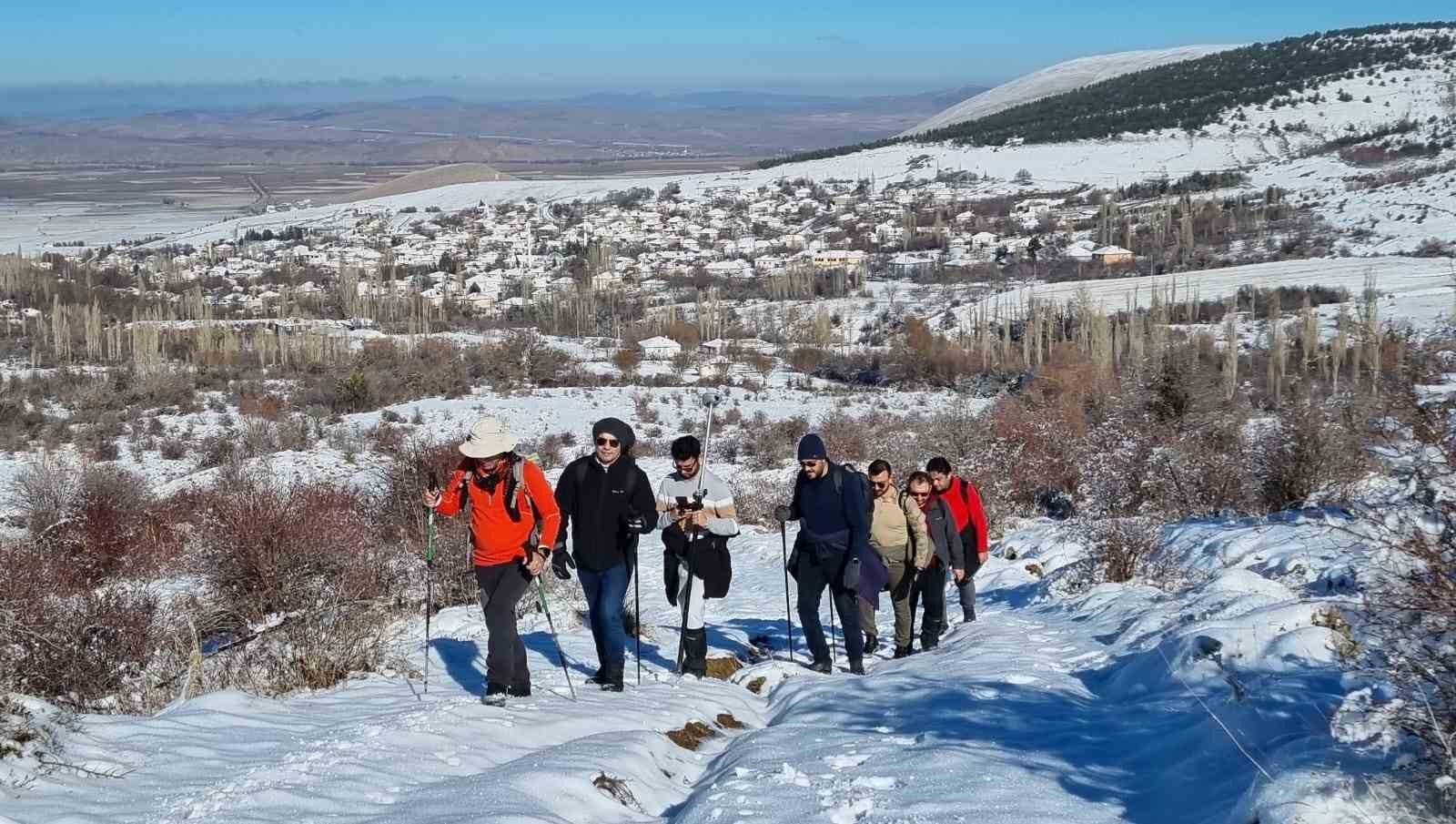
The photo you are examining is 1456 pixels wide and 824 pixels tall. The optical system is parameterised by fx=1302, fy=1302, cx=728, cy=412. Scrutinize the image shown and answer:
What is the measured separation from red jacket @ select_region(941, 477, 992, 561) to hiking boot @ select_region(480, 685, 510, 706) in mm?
4060

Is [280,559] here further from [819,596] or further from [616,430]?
[819,596]

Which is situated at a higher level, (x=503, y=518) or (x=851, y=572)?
(x=503, y=518)

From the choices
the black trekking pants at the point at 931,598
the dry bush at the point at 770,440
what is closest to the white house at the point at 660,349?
the dry bush at the point at 770,440

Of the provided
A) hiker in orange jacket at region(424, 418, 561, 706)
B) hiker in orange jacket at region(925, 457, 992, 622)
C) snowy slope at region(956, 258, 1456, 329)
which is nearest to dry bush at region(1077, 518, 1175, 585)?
hiker in orange jacket at region(925, 457, 992, 622)

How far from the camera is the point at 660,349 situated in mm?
46094

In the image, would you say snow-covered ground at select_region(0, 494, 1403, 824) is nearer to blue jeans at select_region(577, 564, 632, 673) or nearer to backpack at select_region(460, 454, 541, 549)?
blue jeans at select_region(577, 564, 632, 673)

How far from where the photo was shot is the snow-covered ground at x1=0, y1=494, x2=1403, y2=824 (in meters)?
5.18

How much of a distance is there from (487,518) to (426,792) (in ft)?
6.36

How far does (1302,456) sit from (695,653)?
30.0 ft

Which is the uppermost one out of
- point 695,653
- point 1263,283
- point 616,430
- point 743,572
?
point 616,430

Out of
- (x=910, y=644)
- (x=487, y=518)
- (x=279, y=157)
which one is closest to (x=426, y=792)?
(x=487, y=518)

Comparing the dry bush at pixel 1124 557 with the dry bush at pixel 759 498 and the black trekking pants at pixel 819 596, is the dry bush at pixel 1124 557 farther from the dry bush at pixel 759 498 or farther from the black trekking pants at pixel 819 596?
the dry bush at pixel 759 498

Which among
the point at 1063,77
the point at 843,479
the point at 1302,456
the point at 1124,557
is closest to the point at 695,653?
the point at 843,479

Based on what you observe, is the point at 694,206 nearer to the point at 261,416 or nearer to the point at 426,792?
the point at 261,416
